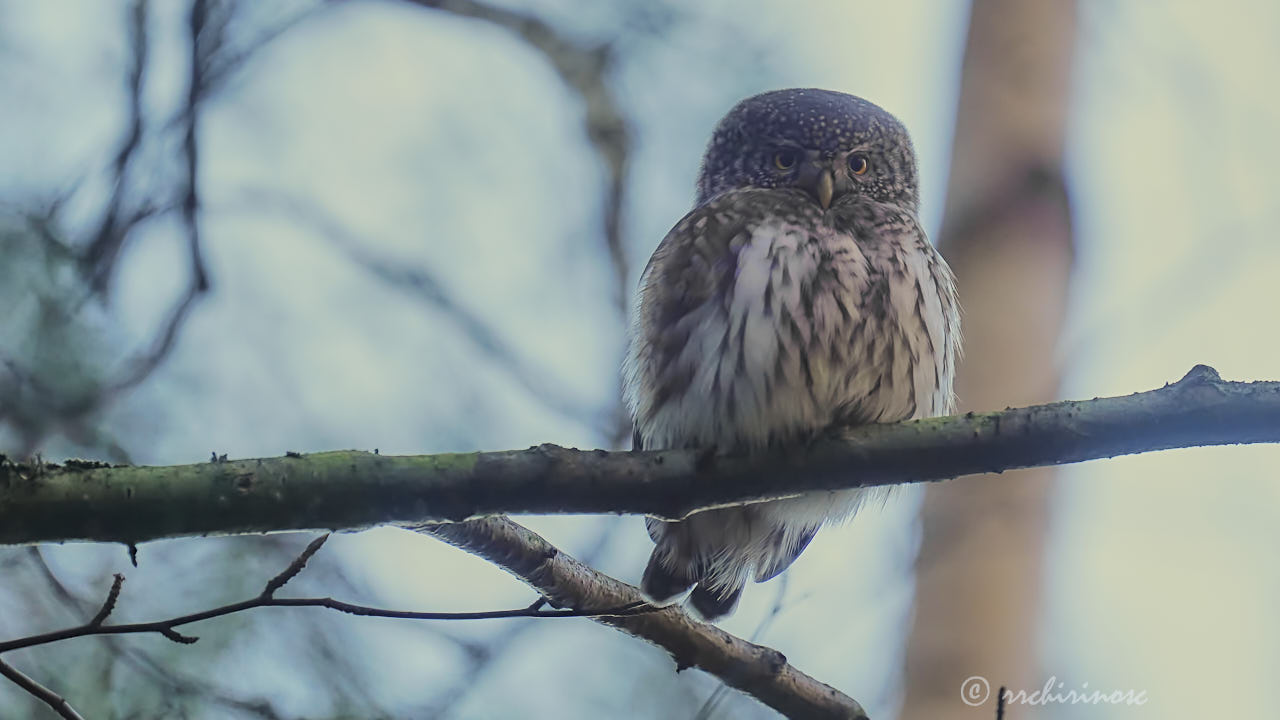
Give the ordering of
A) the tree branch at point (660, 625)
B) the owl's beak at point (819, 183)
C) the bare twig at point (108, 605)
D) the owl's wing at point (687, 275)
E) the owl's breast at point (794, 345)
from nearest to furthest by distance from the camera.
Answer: the bare twig at point (108, 605), the tree branch at point (660, 625), the owl's breast at point (794, 345), the owl's wing at point (687, 275), the owl's beak at point (819, 183)

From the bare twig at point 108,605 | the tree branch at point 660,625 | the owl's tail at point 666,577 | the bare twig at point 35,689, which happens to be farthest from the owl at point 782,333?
the bare twig at point 35,689

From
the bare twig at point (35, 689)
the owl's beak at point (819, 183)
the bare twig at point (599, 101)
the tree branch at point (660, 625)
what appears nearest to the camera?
the bare twig at point (35, 689)

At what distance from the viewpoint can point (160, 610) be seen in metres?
4.53

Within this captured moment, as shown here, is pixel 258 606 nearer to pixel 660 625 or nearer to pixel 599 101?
pixel 660 625

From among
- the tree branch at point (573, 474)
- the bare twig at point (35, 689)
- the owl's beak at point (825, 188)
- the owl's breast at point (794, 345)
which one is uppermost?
the owl's beak at point (825, 188)

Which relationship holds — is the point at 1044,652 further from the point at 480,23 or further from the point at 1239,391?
the point at 480,23

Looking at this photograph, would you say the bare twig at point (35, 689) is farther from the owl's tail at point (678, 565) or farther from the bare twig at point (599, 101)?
the bare twig at point (599, 101)

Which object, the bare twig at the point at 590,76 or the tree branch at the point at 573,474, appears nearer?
the tree branch at the point at 573,474

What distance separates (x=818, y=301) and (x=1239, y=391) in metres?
1.09

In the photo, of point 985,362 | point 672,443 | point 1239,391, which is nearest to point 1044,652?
point 985,362

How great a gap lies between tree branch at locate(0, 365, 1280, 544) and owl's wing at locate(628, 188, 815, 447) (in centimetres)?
58

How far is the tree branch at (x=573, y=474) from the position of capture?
224 centimetres

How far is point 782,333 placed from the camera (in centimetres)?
325

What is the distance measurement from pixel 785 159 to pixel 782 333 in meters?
0.96
